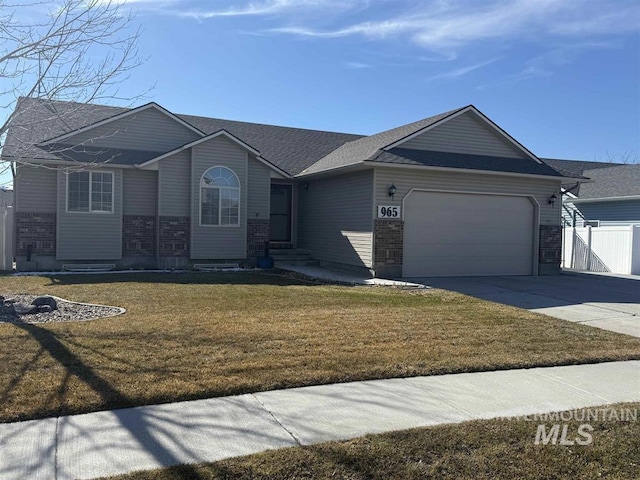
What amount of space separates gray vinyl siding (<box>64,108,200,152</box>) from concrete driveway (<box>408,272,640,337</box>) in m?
8.91

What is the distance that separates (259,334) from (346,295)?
4506mm

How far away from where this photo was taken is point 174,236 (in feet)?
54.9

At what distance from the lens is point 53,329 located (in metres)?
7.22

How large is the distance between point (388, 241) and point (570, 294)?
15.8 feet

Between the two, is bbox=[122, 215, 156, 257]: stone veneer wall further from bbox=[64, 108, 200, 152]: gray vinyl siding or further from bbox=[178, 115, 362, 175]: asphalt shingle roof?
bbox=[178, 115, 362, 175]: asphalt shingle roof

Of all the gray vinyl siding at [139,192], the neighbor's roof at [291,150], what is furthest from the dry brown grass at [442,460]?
the gray vinyl siding at [139,192]

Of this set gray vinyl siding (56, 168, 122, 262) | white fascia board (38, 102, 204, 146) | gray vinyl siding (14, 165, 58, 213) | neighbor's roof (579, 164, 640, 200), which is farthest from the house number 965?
neighbor's roof (579, 164, 640, 200)

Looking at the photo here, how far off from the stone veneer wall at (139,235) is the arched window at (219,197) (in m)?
1.58

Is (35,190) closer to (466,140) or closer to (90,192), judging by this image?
(90,192)

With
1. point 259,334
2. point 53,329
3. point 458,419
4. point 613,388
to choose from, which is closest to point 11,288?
point 53,329

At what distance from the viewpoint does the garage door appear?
15664mm

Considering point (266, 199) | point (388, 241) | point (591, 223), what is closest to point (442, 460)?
point (388, 241)

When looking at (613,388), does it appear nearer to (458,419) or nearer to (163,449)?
(458,419)

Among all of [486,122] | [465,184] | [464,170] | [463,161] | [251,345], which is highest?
[486,122]
